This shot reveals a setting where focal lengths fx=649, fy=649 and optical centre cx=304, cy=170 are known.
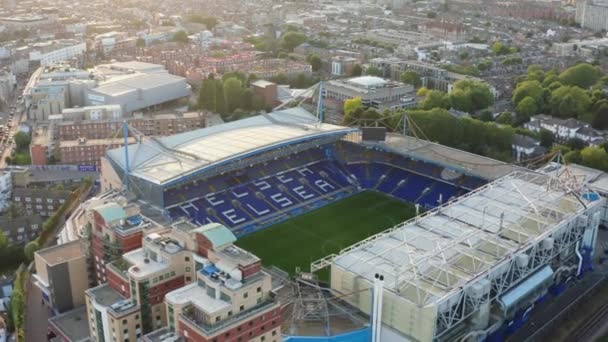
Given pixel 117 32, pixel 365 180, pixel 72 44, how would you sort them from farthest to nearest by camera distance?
pixel 117 32
pixel 72 44
pixel 365 180

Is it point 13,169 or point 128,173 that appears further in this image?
point 13,169

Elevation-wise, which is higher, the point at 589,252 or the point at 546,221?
the point at 546,221

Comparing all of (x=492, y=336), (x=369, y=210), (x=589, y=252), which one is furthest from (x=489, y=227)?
(x=369, y=210)

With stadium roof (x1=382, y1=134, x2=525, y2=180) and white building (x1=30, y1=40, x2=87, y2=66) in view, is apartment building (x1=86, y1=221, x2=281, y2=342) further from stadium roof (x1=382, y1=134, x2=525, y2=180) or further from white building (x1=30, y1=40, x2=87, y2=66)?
white building (x1=30, y1=40, x2=87, y2=66)

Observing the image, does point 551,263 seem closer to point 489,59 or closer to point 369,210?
point 369,210

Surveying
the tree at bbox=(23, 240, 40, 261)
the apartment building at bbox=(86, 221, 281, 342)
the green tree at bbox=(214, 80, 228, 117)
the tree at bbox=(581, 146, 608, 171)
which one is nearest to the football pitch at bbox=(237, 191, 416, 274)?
the apartment building at bbox=(86, 221, 281, 342)

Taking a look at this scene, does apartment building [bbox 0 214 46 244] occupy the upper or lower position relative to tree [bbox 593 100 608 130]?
lower

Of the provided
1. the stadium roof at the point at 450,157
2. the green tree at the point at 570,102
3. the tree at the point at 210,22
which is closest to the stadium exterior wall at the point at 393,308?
the stadium roof at the point at 450,157
